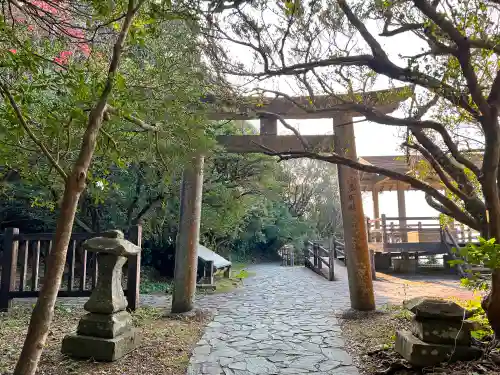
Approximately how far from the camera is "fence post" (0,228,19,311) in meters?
6.13

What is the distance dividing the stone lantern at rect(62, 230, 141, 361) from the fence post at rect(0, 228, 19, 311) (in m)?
3.07

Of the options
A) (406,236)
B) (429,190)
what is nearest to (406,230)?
(406,236)

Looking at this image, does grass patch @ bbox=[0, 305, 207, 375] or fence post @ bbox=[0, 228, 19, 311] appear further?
fence post @ bbox=[0, 228, 19, 311]

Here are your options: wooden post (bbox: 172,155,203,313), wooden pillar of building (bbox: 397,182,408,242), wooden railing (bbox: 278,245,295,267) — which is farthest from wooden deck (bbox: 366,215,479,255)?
wooden post (bbox: 172,155,203,313)

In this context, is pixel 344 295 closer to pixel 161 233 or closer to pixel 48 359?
pixel 161 233

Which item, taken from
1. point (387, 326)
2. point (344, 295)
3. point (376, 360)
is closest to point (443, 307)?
point (376, 360)

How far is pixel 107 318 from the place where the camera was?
12.8 feet

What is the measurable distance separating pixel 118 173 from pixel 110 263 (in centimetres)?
591

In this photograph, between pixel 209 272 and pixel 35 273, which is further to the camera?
pixel 209 272

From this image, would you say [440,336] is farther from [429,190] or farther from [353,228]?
[353,228]

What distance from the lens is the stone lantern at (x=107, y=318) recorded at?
377cm

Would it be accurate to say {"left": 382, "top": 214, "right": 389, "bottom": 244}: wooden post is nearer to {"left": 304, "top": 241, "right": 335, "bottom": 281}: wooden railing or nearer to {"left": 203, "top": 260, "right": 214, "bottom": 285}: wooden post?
{"left": 304, "top": 241, "right": 335, "bottom": 281}: wooden railing

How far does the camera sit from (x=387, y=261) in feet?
46.9

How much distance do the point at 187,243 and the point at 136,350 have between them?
226 cm
